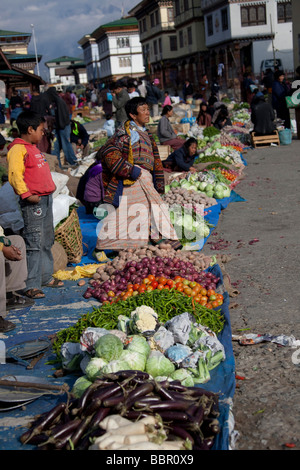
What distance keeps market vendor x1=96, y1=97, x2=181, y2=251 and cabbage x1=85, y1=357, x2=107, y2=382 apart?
323cm

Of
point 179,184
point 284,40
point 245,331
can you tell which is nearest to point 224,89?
point 284,40

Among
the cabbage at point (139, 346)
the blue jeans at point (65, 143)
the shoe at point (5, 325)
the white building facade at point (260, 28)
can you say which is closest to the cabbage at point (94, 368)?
the cabbage at point (139, 346)

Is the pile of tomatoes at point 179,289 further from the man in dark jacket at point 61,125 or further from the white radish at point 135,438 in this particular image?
the man in dark jacket at point 61,125

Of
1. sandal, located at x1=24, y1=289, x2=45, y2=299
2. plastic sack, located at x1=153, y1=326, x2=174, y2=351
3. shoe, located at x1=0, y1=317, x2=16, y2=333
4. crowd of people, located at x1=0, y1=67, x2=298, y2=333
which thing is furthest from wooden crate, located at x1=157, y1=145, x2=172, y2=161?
plastic sack, located at x1=153, y1=326, x2=174, y2=351

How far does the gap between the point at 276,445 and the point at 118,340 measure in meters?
1.18

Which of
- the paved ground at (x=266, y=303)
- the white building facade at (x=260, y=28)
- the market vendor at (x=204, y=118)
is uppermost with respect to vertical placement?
the white building facade at (x=260, y=28)

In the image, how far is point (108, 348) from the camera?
3457 millimetres

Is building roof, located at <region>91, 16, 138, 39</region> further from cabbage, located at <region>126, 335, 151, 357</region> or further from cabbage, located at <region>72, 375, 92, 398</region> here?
cabbage, located at <region>72, 375, 92, 398</region>

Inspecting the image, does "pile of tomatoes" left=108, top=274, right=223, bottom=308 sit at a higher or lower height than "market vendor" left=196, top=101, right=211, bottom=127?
lower

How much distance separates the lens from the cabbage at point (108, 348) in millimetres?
3445

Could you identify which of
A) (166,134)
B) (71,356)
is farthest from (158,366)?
(166,134)

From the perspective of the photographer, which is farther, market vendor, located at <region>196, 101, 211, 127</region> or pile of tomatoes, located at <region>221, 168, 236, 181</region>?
market vendor, located at <region>196, 101, 211, 127</region>

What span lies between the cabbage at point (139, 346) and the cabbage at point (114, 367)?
0.64 feet

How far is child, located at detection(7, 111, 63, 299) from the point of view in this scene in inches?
204
